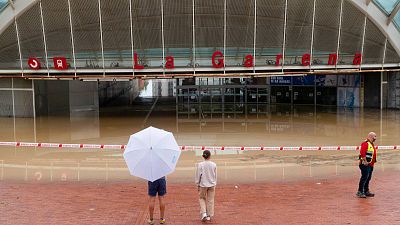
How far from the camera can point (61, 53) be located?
29.6m

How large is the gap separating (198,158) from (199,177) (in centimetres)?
787

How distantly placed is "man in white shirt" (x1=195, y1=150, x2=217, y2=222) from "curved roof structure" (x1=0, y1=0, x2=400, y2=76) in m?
20.6

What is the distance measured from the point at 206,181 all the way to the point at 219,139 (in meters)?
13.3

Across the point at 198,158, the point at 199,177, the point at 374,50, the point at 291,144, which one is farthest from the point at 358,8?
the point at 199,177

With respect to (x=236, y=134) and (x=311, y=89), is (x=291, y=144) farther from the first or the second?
(x=311, y=89)

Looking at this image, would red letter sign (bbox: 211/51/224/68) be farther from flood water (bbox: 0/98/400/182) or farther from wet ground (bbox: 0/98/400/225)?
wet ground (bbox: 0/98/400/225)

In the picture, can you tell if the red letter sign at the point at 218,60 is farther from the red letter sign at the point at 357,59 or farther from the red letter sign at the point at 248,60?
the red letter sign at the point at 357,59

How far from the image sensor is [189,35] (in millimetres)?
29188

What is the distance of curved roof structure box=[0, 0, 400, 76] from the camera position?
28.5 meters

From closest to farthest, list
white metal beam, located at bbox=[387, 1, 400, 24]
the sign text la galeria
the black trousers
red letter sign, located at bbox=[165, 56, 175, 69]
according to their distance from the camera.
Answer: the black trousers < white metal beam, located at bbox=[387, 1, 400, 24] < red letter sign, located at bbox=[165, 56, 175, 69] < the sign text la galeria

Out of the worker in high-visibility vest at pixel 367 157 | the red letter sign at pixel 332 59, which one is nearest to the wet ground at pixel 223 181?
the worker in high-visibility vest at pixel 367 157

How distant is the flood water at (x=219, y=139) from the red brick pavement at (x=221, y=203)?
1211 millimetres

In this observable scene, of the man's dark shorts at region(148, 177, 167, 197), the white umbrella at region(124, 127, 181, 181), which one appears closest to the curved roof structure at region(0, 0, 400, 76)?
the man's dark shorts at region(148, 177, 167, 197)

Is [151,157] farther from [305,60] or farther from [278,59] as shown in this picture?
[305,60]
